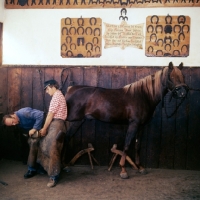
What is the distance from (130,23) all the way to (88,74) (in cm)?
128

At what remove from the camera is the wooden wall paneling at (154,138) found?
18.5 feet

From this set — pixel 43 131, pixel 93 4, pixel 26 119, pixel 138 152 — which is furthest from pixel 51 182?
pixel 93 4

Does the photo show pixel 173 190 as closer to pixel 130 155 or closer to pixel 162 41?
pixel 130 155

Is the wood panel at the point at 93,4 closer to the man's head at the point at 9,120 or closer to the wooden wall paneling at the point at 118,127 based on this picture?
the wooden wall paneling at the point at 118,127

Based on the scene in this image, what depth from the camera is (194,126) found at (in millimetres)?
5590

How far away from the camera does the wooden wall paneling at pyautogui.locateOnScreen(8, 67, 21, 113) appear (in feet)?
19.4

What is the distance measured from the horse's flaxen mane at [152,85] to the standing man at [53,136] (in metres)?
1.22

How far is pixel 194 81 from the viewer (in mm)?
5539

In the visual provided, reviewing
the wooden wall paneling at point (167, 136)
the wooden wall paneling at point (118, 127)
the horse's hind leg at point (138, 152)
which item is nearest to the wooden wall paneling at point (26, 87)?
the wooden wall paneling at point (118, 127)

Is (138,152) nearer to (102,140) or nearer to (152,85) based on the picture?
(102,140)

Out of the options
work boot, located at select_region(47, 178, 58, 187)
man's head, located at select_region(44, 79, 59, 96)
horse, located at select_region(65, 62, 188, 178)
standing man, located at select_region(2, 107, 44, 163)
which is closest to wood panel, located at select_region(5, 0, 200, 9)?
horse, located at select_region(65, 62, 188, 178)

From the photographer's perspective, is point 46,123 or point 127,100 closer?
point 46,123

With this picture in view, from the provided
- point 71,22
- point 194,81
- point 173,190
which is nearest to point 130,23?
point 71,22

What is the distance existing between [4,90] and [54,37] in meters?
1.45
